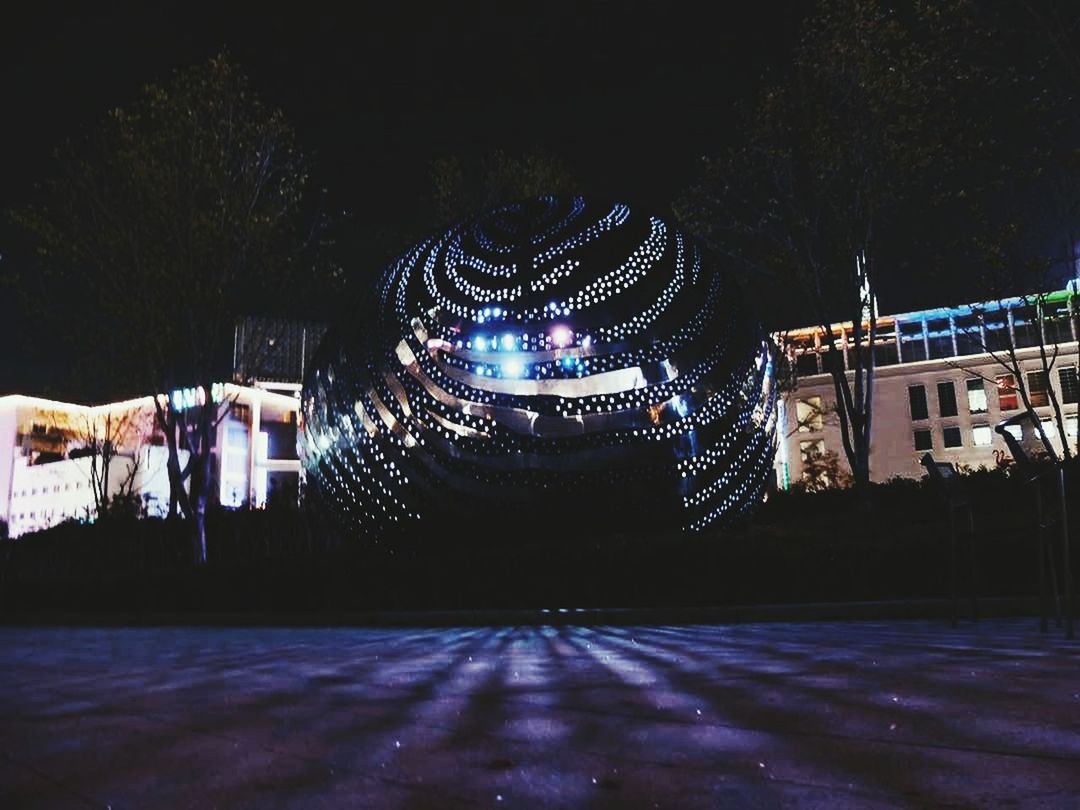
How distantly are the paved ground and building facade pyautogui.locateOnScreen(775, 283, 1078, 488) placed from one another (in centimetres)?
4908

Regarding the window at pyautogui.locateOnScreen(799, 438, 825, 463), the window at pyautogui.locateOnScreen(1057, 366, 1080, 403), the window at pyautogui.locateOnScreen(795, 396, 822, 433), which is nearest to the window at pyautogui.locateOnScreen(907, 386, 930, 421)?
the window at pyautogui.locateOnScreen(795, 396, 822, 433)

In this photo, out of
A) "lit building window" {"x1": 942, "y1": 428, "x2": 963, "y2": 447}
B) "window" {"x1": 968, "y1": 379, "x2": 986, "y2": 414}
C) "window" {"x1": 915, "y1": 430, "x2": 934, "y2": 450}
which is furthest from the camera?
"window" {"x1": 915, "y1": 430, "x2": 934, "y2": 450}

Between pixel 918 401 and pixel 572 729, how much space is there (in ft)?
198

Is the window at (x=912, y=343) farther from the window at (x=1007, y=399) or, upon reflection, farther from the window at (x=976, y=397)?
the window at (x=1007, y=399)

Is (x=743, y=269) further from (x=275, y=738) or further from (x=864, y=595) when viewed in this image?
(x=275, y=738)

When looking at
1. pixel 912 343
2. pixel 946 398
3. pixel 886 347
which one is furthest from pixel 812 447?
pixel 912 343

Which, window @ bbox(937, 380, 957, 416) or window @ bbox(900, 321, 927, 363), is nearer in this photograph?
window @ bbox(937, 380, 957, 416)

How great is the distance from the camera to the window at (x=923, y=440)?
56.5 metres

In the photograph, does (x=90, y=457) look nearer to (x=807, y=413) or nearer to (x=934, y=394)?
(x=807, y=413)

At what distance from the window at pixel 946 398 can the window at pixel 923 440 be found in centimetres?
169

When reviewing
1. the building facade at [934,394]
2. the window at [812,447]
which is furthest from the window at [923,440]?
the window at [812,447]

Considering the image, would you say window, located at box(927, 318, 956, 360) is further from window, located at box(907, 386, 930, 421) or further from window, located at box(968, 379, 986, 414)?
window, located at box(968, 379, 986, 414)

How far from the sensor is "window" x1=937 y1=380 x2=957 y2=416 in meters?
56.5

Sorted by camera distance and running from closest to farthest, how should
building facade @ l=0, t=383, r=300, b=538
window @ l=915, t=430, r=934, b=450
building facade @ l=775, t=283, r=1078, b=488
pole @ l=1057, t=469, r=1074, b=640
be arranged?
pole @ l=1057, t=469, r=1074, b=640, building facade @ l=0, t=383, r=300, b=538, building facade @ l=775, t=283, r=1078, b=488, window @ l=915, t=430, r=934, b=450
